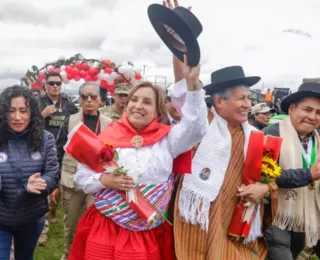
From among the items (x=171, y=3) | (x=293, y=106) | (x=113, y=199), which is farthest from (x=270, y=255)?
(x=171, y=3)

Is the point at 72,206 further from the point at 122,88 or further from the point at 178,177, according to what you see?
the point at 178,177

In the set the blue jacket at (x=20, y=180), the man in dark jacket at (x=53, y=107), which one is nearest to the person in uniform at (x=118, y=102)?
the man in dark jacket at (x=53, y=107)

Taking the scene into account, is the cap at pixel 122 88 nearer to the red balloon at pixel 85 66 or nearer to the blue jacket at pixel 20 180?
the red balloon at pixel 85 66

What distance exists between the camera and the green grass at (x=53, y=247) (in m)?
4.55

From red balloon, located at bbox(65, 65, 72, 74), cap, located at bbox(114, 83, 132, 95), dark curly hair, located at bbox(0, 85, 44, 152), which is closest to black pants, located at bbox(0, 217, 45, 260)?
dark curly hair, located at bbox(0, 85, 44, 152)

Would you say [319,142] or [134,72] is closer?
[319,142]

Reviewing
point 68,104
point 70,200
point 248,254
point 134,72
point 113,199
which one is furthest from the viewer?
point 68,104

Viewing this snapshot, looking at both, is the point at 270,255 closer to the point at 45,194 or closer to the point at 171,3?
the point at 45,194

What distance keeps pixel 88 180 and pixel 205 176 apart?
809 mm

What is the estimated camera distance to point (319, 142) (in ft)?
10.4

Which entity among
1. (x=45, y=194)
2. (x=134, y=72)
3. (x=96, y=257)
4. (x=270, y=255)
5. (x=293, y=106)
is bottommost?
(x=270, y=255)

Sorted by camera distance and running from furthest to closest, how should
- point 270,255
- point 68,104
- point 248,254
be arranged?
point 68,104 → point 270,255 → point 248,254

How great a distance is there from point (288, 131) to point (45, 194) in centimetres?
205

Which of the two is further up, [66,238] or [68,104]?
[68,104]
